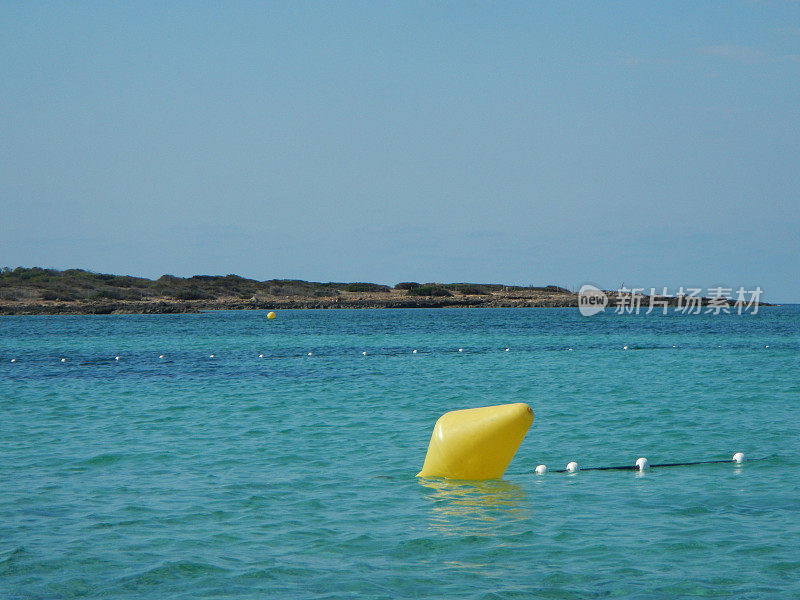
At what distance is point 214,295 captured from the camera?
429 ft

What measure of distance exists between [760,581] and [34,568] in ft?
22.4

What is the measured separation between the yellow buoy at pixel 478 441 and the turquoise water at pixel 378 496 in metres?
0.27

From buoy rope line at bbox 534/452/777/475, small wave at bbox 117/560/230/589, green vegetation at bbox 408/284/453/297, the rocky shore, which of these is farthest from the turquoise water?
green vegetation at bbox 408/284/453/297

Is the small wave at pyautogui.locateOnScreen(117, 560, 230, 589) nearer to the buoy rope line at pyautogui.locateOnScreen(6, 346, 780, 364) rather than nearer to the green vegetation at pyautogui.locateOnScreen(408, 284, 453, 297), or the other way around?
the buoy rope line at pyautogui.locateOnScreen(6, 346, 780, 364)

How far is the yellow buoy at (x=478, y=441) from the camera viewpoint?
34.1ft

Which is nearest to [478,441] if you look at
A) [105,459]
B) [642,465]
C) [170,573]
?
[642,465]

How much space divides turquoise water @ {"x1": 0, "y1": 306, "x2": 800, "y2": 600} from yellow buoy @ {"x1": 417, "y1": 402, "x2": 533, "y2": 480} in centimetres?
27

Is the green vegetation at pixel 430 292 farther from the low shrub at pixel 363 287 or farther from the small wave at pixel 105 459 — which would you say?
the small wave at pixel 105 459

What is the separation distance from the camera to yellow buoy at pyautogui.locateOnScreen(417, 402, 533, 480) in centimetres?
1039

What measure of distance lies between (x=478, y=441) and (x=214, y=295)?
407ft

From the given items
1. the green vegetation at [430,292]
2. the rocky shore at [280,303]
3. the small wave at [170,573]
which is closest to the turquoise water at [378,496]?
the small wave at [170,573]

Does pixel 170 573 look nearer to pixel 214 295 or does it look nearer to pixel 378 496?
pixel 378 496

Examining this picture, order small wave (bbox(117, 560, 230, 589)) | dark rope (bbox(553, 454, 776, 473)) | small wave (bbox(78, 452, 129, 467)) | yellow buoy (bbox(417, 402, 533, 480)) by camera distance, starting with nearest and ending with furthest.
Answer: small wave (bbox(117, 560, 230, 589))
yellow buoy (bbox(417, 402, 533, 480))
dark rope (bbox(553, 454, 776, 473))
small wave (bbox(78, 452, 129, 467))

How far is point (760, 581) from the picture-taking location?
7316 mm
